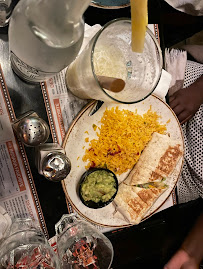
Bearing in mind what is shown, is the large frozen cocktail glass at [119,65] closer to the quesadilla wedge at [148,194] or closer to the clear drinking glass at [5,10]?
the clear drinking glass at [5,10]

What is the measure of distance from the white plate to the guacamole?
2.0 inches

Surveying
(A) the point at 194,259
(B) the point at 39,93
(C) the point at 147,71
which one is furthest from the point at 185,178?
(B) the point at 39,93

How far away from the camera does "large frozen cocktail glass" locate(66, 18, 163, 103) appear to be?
1035 mm

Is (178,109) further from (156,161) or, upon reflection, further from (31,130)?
(31,130)

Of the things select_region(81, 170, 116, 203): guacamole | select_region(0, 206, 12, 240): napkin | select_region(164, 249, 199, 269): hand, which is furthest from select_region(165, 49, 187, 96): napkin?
select_region(0, 206, 12, 240): napkin

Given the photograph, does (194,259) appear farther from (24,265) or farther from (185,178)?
(24,265)

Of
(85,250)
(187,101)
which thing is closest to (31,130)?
(85,250)

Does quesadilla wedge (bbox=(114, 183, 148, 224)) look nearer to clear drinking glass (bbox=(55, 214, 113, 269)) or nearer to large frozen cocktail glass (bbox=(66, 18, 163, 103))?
clear drinking glass (bbox=(55, 214, 113, 269))

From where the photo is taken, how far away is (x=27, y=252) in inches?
43.0

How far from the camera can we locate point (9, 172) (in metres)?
1.25

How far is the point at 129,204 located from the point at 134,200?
4 cm

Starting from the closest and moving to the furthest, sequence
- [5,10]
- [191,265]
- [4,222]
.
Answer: [5,10] < [4,222] < [191,265]

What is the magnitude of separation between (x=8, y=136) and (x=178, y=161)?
2.82 ft

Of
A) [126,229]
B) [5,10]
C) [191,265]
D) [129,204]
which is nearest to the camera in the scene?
[5,10]
